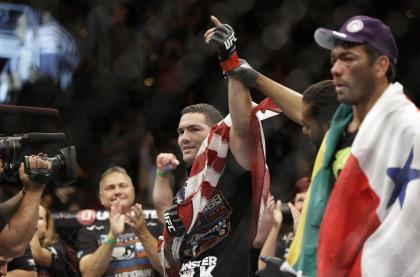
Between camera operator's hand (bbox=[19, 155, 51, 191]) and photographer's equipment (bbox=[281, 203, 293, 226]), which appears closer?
camera operator's hand (bbox=[19, 155, 51, 191])

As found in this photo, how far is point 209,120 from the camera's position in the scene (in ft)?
11.0

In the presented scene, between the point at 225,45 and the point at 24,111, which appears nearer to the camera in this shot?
the point at 225,45

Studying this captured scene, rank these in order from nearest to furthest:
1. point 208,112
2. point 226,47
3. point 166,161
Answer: point 226,47, point 208,112, point 166,161

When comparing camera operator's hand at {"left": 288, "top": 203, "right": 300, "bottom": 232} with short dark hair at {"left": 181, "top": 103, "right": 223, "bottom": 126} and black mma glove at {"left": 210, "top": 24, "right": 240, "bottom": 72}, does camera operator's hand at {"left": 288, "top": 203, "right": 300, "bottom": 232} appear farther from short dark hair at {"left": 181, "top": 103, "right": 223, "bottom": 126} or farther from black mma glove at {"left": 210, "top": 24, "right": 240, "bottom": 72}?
black mma glove at {"left": 210, "top": 24, "right": 240, "bottom": 72}

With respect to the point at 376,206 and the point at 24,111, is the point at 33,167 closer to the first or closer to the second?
the point at 24,111

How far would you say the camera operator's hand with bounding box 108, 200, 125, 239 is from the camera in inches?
162

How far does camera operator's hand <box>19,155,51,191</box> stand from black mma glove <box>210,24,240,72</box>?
29.6 inches

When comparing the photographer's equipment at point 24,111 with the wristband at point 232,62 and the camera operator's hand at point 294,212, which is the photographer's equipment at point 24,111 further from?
the camera operator's hand at point 294,212

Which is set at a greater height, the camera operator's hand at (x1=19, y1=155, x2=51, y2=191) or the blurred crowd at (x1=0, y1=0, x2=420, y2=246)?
the blurred crowd at (x1=0, y1=0, x2=420, y2=246)

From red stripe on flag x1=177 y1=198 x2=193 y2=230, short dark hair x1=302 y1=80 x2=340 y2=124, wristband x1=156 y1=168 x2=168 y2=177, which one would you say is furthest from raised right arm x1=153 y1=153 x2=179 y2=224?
short dark hair x1=302 y1=80 x2=340 y2=124

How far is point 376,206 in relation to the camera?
216 cm

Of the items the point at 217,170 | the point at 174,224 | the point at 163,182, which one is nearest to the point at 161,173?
the point at 163,182

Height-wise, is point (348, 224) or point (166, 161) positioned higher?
point (166, 161)

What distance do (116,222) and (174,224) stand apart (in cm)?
100
